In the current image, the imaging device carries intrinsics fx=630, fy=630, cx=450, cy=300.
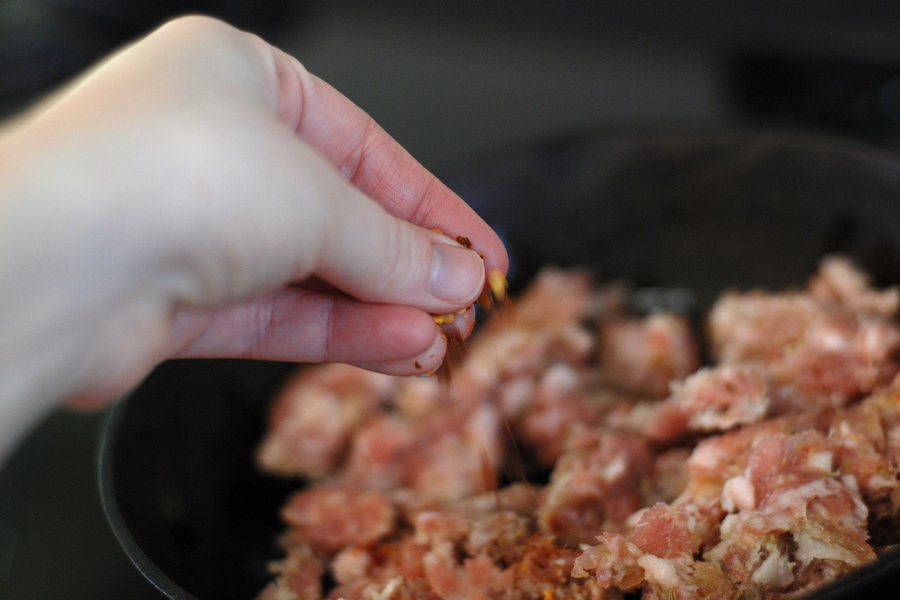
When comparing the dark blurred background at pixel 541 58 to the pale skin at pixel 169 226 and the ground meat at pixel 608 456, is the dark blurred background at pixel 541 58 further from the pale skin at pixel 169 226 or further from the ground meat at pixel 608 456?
the pale skin at pixel 169 226

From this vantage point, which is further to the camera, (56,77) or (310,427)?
(56,77)

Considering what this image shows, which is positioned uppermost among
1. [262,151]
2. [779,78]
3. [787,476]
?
[779,78]

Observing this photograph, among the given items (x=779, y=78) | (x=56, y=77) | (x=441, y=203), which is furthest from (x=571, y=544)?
(x=56, y=77)

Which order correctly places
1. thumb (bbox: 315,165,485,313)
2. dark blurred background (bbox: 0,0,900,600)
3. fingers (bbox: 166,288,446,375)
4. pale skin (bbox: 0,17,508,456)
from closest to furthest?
pale skin (bbox: 0,17,508,456) < thumb (bbox: 315,165,485,313) < fingers (bbox: 166,288,446,375) < dark blurred background (bbox: 0,0,900,600)

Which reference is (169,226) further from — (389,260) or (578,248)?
(578,248)

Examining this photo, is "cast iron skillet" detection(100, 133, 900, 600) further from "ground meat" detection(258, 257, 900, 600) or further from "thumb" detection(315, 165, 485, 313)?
"thumb" detection(315, 165, 485, 313)

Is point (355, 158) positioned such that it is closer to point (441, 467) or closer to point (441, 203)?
point (441, 203)

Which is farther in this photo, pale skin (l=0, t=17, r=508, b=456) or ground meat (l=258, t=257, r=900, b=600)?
ground meat (l=258, t=257, r=900, b=600)

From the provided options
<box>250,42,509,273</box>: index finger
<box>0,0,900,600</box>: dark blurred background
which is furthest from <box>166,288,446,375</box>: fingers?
<box>0,0,900,600</box>: dark blurred background
